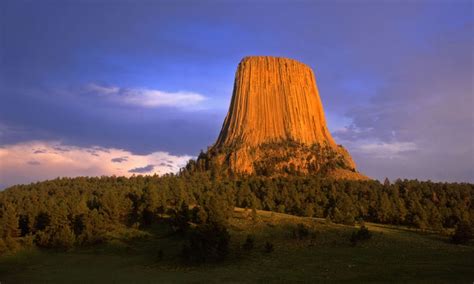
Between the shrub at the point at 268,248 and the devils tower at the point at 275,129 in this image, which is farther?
the devils tower at the point at 275,129

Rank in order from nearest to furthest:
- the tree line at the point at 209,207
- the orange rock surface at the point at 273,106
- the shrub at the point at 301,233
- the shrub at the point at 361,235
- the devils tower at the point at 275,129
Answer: the shrub at the point at 361,235
the shrub at the point at 301,233
the tree line at the point at 209,207
the devils tower at the point at 275,129
the orange rock surface at the point at 273,106

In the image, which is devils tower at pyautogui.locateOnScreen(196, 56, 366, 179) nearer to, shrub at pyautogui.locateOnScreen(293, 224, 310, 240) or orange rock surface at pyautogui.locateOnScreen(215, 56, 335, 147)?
orange rock surface at pyautogui.locateOnScreen(215, 56, 335, 147)

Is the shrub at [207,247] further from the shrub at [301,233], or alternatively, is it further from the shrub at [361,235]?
the shrub at [361,235]

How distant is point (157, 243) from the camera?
118 feet

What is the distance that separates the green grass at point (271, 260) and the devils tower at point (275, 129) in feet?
107

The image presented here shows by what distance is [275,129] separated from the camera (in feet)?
260

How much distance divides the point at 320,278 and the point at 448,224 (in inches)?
1212

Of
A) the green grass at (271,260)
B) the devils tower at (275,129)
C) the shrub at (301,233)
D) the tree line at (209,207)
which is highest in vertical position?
the devils tower at (275,129)

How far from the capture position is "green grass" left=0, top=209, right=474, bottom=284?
2216 cm

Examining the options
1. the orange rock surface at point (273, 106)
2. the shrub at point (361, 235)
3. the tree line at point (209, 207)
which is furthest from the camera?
the orange rock surface at point (273, 106)

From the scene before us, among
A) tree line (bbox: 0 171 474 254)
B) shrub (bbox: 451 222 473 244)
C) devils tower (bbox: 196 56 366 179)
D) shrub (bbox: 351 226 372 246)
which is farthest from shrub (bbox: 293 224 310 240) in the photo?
devils tower (bbox: 196 56 366 179)

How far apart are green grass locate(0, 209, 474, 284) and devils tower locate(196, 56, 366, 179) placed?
3249cm

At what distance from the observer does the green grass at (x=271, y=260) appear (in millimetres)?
22156

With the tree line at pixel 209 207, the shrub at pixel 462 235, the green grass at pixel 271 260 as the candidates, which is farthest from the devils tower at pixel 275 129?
the shrub at pixel 462 235
